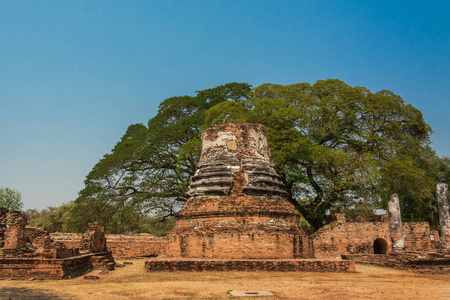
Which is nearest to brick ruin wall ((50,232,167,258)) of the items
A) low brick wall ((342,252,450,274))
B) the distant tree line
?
the distant tree line

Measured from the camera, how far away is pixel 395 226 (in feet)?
51.9

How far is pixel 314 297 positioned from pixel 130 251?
14851 millimetres

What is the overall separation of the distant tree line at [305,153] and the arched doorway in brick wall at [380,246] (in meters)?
1.79

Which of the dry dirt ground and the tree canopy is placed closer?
the dry dirt ground

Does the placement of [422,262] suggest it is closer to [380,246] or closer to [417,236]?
[417,236]

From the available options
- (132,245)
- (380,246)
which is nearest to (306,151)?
(380,246)

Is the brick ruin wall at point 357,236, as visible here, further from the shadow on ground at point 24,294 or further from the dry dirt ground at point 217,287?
the shadow on ground at point 24,294

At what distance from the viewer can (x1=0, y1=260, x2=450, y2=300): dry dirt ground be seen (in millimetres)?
6418

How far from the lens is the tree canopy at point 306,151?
746 inches

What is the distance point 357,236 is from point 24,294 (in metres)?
15.8

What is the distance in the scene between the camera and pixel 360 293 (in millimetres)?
6785

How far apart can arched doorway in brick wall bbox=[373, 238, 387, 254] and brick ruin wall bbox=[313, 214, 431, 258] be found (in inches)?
A: 6.5

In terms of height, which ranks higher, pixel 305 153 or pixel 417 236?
pixel 305 153

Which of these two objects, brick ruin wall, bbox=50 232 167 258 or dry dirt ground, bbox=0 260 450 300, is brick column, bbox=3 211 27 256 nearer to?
dry dirt ground, bbox=0 260 450 300
